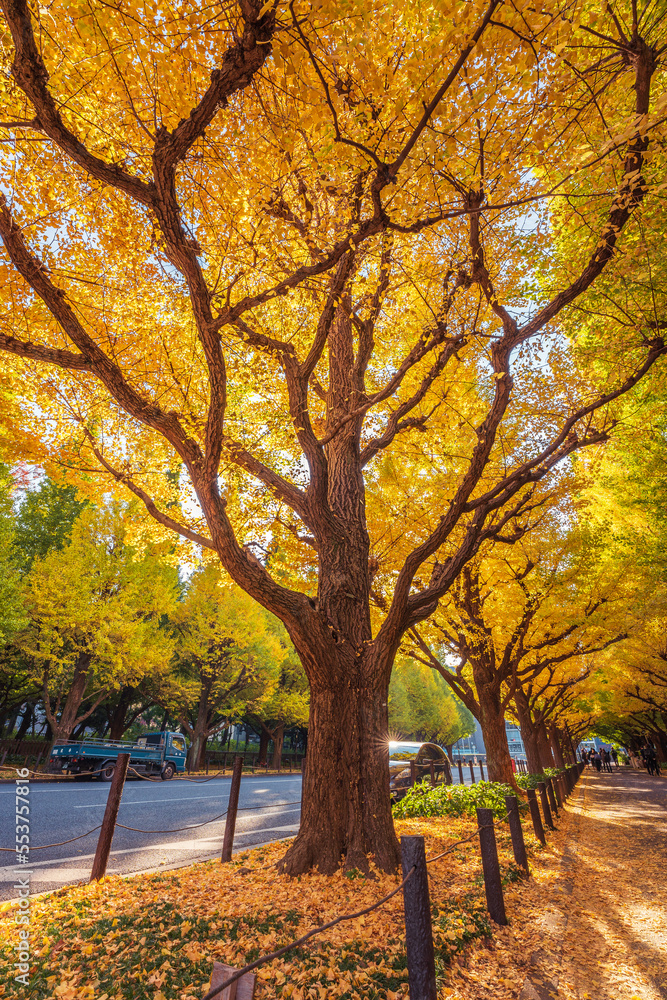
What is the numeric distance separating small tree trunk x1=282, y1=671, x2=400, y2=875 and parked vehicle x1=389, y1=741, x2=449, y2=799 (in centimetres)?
763

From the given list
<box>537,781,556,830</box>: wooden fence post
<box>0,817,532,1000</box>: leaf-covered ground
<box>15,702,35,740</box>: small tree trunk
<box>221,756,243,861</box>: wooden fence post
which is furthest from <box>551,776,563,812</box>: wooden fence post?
<box>15,702,35,740</box>: small tree trunk

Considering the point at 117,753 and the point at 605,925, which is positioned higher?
the point at 117,753

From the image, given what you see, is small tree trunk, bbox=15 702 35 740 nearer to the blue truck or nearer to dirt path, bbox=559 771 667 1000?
the blue truck

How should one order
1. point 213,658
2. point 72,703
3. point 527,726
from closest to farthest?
point 527,726
point 72,703
point 213,658

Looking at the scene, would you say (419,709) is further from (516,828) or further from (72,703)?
(516,828)

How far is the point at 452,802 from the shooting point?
31.8 feet

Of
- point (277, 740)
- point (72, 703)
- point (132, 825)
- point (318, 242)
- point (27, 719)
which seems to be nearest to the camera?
point (318, 242)

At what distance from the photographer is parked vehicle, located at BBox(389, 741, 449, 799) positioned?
42.1 feet

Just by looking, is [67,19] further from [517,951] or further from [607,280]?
[517,951]

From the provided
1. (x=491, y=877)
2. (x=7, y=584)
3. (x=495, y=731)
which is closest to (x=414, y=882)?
(x=491, y=877)

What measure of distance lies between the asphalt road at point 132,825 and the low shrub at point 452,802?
91.9 inches

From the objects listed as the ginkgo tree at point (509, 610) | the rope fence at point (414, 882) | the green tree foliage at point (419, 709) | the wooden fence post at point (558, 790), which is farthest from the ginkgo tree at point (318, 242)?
the green tree foliage at point (419, 709)

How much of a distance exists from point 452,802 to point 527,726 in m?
8.12

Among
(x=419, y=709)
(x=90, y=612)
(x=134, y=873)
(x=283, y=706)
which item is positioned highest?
(x=90, y=612)
